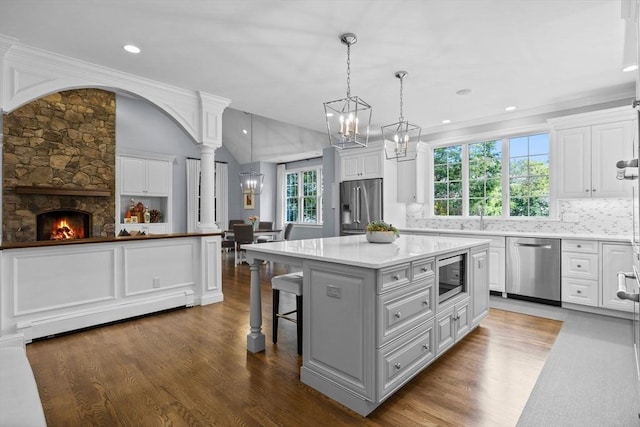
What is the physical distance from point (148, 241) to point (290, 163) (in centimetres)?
636

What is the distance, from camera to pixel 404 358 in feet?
7.00

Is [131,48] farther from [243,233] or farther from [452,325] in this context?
[243,233]

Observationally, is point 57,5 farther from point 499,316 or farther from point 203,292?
point 499,316

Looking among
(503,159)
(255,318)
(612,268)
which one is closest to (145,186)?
(255,318)

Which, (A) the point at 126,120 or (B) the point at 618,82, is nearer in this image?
(B) the point at 618,82

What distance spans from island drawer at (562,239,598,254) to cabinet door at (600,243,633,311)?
0.09 m

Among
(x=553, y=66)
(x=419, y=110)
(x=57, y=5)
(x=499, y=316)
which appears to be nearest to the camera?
(x=57, y=5)

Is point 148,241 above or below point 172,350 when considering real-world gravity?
above

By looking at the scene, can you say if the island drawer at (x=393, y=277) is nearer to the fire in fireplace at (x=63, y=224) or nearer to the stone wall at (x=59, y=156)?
the fire in fireplace at (x=63, y=224)

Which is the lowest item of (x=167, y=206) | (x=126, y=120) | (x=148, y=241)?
(x=148, y=241)

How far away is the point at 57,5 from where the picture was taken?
2434mm

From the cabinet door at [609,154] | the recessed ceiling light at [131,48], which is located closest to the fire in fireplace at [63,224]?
the recessed ceiling light at [131,48]

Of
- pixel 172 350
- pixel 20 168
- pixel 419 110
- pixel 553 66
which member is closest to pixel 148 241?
pixel 172 350

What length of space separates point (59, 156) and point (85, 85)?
282 centimetres
